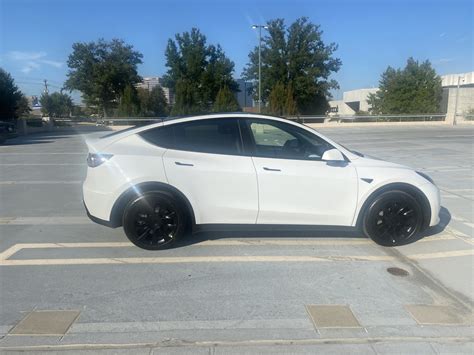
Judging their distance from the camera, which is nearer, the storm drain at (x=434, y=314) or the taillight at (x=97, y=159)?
the storm drain at (x=434, y=314)

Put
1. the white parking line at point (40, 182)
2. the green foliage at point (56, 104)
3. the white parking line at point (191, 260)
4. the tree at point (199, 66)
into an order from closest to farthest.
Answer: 1. the white parking line at point (191, 260)
2. the white parking line at point (40, 182)
3. the tree at point (199, 66)
4. the green foliage at point (56, 104)

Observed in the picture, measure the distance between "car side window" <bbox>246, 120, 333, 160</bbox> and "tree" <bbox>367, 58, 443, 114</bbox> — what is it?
48.6 metres

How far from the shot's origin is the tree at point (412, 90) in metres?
50.4

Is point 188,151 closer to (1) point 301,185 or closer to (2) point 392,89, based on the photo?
(1) point 301,185

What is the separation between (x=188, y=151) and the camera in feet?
16.3

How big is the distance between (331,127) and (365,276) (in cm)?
3598

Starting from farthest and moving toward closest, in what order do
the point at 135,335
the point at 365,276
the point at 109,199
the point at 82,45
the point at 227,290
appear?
1. the point at 82,45
2. the point at 109,199
3. the point at 365,276
4. the point at 227,290
5. the point at 135,335

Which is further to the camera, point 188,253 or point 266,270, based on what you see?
point 188,253

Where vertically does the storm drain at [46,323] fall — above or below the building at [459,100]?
below

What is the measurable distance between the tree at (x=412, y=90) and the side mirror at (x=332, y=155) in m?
48.7

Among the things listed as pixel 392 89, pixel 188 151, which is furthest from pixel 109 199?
pixel 392 89

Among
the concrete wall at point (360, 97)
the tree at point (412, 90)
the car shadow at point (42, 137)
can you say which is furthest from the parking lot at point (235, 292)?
the concrete wall at point (360, 97)

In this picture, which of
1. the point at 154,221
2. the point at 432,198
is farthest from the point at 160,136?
the point at 432,198

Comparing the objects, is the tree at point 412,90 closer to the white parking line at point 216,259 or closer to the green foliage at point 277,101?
the green foliage at point 277,101
